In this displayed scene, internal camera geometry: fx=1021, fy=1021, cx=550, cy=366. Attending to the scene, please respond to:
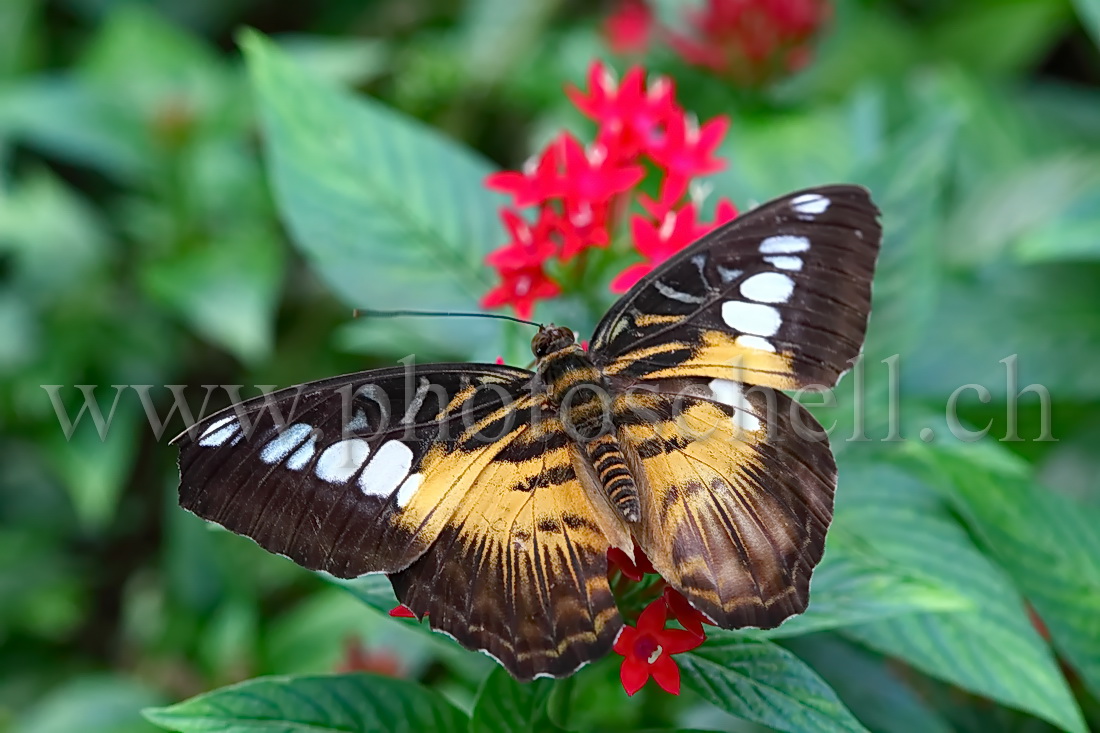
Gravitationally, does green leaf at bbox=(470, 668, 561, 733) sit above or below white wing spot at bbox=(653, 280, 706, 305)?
below

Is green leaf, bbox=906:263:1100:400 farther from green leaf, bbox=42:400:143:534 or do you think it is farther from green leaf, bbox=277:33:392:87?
green leaf, bbox=42:400:143:534

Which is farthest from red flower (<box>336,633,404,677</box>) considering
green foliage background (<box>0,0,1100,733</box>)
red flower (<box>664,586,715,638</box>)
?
red flower (<box>664,586,715,638</box>)

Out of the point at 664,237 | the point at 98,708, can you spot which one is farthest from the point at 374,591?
the point at 98,708

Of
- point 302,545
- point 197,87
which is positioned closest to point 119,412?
point 197,87

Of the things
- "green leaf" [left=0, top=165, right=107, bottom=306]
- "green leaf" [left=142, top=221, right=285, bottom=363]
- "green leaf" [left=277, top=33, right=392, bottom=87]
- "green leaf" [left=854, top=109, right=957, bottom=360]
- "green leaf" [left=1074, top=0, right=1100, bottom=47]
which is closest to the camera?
"green leaf" [left=854, top=109, right=957, bottom=360]

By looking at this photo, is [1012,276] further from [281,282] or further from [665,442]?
[281,282]

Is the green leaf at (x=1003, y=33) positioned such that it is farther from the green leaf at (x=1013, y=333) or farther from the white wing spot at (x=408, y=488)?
the white wing spot at (x=408, y=488)

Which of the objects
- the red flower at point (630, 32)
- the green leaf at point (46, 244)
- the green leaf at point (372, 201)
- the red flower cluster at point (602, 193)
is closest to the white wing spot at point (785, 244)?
the red flower cluster at point (602, 193)

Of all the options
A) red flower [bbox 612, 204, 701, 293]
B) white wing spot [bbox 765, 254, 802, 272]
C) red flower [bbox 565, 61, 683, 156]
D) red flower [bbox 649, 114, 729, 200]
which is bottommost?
white wing spot [bbox 765, 254, 802, 272]
